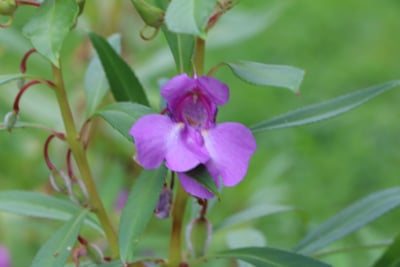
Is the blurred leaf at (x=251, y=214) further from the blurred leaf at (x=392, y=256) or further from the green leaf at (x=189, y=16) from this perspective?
the green leaf at (x=189, y=16)

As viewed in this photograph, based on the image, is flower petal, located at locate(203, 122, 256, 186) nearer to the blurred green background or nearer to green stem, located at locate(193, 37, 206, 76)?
green stem, located at locate(193, 37, 206, 76)

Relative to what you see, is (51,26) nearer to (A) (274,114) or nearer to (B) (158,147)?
Result: (B) (158,147)

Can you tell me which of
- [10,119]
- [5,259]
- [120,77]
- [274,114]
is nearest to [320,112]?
[120,77]

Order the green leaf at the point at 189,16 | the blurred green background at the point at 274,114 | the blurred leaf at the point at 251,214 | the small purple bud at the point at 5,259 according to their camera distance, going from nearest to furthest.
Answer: the green leaf at the point at 189,16
the blurred leaf at the point at 251,214
the small purple bud at the point at 5,259
the blurred green background at the point at 274,114

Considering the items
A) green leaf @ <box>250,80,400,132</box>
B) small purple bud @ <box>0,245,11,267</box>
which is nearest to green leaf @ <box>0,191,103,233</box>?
green leaf @ <box>250,80,400,132</box>

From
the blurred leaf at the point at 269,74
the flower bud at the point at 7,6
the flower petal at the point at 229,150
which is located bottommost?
the flower petal at the point at 229,150

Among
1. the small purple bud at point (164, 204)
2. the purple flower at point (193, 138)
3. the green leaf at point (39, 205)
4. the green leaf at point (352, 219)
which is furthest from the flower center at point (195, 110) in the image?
the green leaf at point (352, 219)
